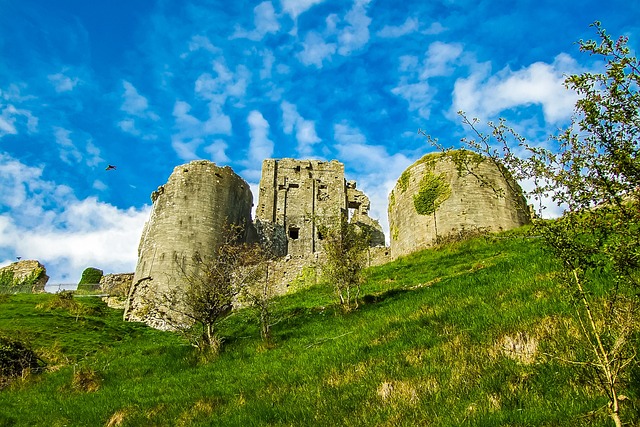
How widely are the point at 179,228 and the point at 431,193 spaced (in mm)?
13942

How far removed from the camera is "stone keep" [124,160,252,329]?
2525 cm

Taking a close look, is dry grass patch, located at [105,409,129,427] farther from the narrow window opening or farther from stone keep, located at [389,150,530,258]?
the narrow window opening

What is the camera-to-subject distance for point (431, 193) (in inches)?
987

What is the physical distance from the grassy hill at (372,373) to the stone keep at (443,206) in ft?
20.8

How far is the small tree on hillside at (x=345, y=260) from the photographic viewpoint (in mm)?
15984

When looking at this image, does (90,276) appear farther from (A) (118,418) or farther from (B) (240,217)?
(A) (118,418)

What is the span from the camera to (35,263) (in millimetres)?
54781

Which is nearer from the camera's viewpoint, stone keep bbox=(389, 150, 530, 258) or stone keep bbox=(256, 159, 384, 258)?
stone keep bbox=(389, 150, 530, 258)

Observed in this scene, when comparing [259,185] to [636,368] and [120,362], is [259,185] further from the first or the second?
[636,368]

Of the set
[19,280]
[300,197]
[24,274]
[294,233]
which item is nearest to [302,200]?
[300,197]

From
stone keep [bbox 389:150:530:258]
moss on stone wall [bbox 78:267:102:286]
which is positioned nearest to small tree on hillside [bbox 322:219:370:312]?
stone keep [bbox 389:150:530:258]

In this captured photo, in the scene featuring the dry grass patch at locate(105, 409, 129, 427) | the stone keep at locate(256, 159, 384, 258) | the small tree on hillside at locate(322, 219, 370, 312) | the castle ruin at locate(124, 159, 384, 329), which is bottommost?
the dry grass patch at locate(105, 409, 129, 427)

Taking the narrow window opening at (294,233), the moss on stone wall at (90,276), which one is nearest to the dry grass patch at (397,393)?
the narrow window opening at (294,233)

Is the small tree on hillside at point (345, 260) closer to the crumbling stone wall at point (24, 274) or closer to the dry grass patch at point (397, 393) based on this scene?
the dry grass patch at point (397, 393)
